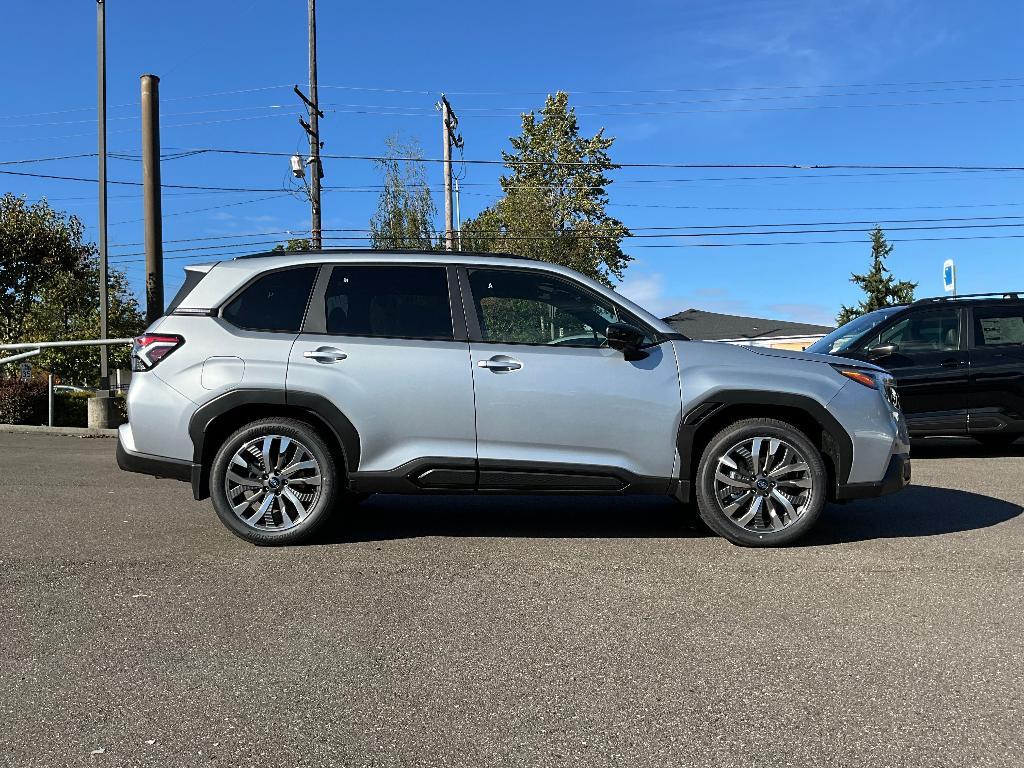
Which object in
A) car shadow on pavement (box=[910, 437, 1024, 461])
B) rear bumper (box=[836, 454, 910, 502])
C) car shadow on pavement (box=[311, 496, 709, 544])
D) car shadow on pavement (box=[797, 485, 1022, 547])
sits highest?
rear bumper (box=[836, 454, 910, 502])

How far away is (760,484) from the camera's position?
17.7ft

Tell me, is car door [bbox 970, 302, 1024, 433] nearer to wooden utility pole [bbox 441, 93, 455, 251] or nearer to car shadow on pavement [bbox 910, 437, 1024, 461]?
car shadow on pavement [bbox 910, 437, 1024, 461]

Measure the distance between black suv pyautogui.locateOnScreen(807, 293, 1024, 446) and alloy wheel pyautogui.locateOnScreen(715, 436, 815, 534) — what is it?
4.80 metres

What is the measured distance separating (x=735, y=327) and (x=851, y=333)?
3985cm

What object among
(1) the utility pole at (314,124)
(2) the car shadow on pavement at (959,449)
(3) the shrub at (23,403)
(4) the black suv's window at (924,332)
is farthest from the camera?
(1) the utility pole at (314,124)

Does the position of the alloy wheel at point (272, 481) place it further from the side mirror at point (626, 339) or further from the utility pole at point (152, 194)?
the utility pole at point (152, 194)

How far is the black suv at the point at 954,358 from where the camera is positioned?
31.6 feet

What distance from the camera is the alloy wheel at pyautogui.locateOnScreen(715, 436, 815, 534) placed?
5.39 meters

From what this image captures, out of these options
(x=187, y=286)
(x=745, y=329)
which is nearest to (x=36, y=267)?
(x=187, y=286)

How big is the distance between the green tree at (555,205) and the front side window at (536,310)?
127 feet

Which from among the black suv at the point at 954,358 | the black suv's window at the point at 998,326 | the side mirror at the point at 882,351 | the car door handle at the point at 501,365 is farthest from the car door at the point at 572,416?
the black suv's window at the point at 998,326

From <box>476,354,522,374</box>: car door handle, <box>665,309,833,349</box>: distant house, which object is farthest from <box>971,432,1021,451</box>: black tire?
<box>665,309,833,349</box>: distant house

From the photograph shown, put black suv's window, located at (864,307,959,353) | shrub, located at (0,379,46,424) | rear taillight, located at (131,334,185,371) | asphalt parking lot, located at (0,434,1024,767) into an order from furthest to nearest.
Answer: shrub, located at (0,379,46,424)
black suv's window, located at (864,307,959,353)
rear taillight, located at (131,334,185,371)
asphalt parking lot, located at (0,434,1024,767)

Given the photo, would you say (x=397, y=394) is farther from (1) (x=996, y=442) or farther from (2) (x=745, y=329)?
(2) (x=745, y=329)
